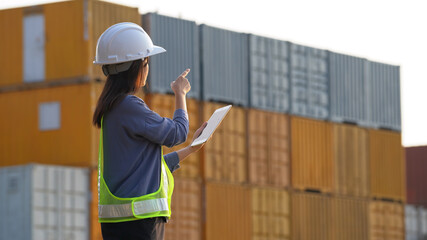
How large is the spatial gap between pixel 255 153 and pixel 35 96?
7.65m

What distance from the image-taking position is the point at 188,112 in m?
31.7

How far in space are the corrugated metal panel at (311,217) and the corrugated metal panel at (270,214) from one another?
1.06 ft

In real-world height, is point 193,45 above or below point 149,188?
above

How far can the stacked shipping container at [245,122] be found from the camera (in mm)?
30625

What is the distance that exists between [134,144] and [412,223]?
39.3m

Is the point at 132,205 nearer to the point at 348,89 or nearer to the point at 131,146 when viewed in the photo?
the point at 131,146

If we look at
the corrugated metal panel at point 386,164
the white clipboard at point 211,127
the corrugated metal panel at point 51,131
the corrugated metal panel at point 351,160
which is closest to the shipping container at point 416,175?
the corrugated metal panel at point 386,164

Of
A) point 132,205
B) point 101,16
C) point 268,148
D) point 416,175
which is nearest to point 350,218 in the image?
point 268,148

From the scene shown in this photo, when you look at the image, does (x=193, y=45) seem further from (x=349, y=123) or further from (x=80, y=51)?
(x=349, y=123)

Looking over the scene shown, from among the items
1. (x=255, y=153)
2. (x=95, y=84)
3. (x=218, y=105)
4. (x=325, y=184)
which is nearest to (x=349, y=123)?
(x=325, y=184)

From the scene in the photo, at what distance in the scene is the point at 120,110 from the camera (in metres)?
5.39

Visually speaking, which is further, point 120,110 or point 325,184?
point 325,184

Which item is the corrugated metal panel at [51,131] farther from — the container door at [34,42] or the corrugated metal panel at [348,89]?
the corrugated metal panel at [348,89]

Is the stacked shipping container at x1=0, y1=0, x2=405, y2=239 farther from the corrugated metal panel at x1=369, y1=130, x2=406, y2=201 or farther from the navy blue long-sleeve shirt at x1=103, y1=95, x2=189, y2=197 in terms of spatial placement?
the navy blue long-sleeve shirt at x1=103, y1=95, x2=189, y2=197
